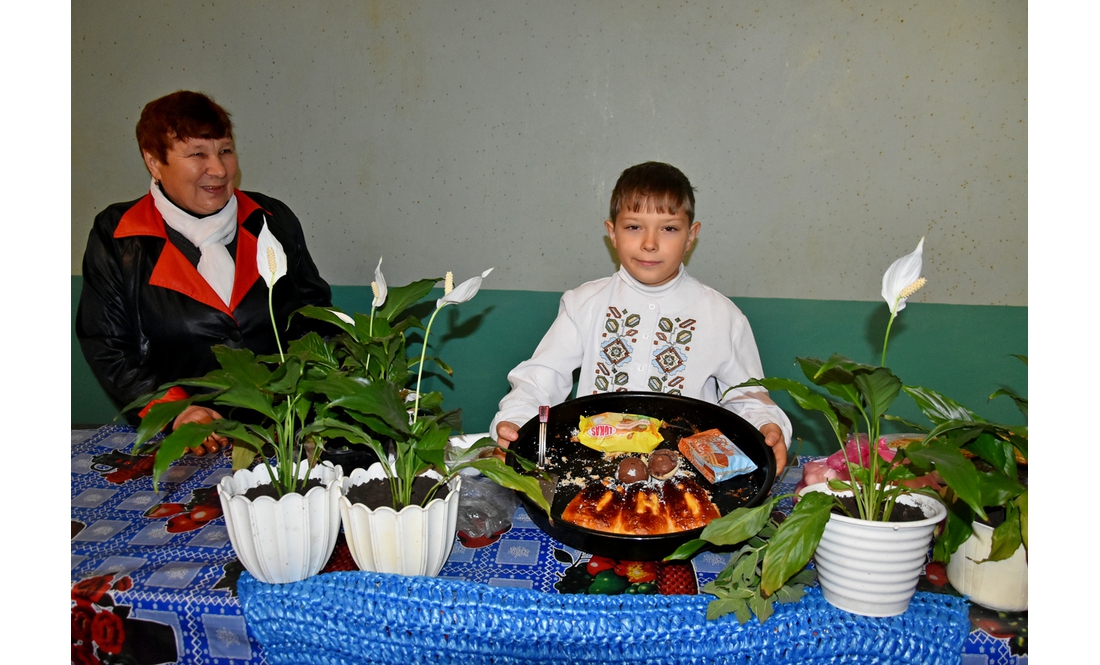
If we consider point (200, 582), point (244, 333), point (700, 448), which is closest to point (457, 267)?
point (244, 333)

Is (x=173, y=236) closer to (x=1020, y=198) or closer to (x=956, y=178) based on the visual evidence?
(x=956, y=178)

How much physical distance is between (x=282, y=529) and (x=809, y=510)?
824mm

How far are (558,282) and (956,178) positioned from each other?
5.00ft

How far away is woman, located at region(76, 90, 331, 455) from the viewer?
6.81ft

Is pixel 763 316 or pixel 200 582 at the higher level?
pixel 763 316

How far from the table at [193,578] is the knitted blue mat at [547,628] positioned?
0.05m

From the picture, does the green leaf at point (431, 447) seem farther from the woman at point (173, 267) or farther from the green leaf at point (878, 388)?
the woman at point (173, 267)

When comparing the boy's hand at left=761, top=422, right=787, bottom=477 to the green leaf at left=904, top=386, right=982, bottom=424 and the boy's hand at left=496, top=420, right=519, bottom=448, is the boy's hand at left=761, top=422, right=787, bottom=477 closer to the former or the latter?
the green leaf at left=904, top=386, right=982, bottom=424

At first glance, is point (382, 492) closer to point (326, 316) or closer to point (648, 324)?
point (326, 316)

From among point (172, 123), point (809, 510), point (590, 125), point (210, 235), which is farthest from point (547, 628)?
point (590, 125)

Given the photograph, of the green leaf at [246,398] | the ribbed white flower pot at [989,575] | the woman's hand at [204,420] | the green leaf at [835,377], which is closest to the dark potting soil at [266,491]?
the green leaf at [246,398]

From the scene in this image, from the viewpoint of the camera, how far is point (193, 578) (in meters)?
1.17

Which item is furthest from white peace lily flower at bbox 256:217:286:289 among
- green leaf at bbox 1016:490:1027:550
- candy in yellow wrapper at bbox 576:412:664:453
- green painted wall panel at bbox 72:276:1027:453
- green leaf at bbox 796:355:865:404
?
green painted wall panel at bbox 72:276:1027:453

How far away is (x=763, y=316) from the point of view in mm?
2678
